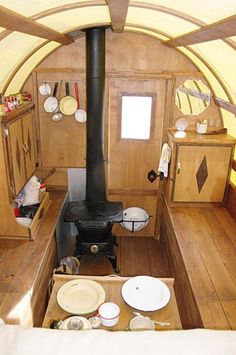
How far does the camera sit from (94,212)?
4340 mm

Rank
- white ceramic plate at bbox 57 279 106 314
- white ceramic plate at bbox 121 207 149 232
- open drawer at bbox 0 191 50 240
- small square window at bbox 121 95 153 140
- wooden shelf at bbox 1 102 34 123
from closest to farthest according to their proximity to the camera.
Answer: white ceramic plate at bbox 57 279 106 314, wooden shelf at bbox 1 102 34 123, open drawer at bbox 0 191 50 240, small square window at bbox 121 95 153 140, white ceramic plate at bbox 121 207 149 232

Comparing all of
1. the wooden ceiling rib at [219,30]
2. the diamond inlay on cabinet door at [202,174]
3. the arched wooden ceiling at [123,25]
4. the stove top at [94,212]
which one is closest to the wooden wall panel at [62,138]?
the arched wooden ceiling at [123,25]

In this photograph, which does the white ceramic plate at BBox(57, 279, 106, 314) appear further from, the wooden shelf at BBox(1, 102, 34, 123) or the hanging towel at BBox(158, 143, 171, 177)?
the hanging towel at BBox(158, 143, 171, 177)

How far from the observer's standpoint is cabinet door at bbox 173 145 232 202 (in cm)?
423

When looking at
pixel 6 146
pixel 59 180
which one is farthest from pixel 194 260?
pixel 59 180

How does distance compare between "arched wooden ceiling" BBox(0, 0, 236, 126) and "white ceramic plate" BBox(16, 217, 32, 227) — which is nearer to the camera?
"arched wooden ceiling" BBox(0, 0, 236, 126)

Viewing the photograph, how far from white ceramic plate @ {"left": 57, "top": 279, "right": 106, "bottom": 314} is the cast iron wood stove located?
1514mm

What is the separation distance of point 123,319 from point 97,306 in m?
0.23

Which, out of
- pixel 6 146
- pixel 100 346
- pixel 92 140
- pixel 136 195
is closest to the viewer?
pixel 100 346

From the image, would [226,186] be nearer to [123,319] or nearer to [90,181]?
[90,181]

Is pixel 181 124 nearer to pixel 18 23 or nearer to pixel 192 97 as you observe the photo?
pixel 192 97

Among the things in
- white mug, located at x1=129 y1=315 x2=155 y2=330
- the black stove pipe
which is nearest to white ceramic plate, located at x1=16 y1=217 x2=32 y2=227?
the black stove pipe

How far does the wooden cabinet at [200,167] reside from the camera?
4207 millimetres

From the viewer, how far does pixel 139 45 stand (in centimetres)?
→ 443
